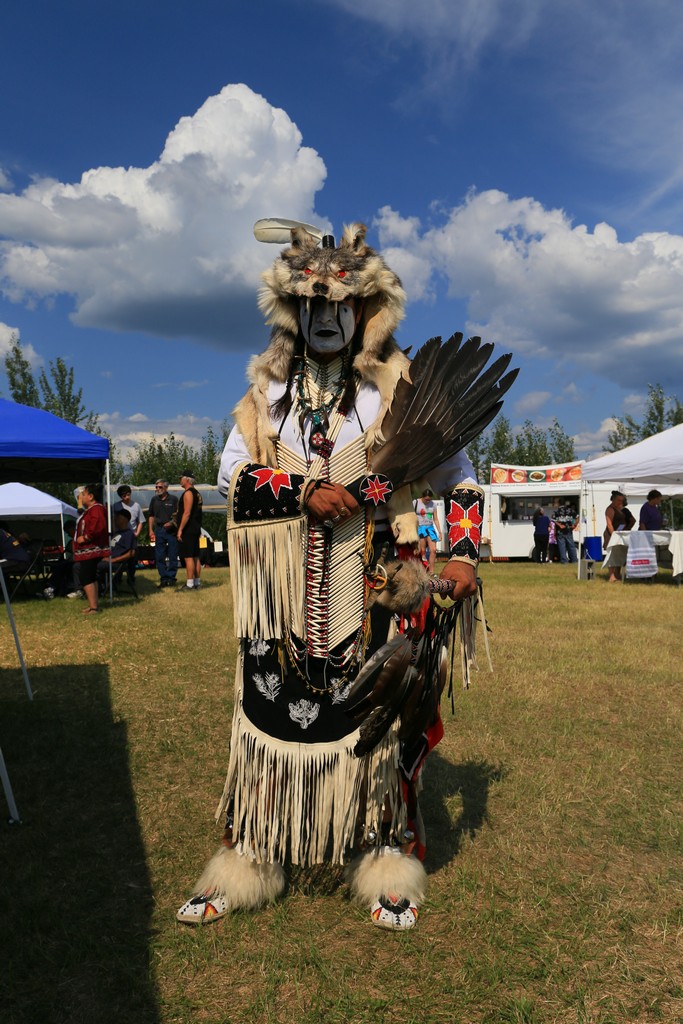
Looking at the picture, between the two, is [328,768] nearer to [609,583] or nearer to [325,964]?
[325,964]

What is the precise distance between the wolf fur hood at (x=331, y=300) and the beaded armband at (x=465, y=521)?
34 centimetres

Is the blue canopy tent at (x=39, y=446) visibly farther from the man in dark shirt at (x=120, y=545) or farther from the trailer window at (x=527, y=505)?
the trailer window at (x=527, y=505)

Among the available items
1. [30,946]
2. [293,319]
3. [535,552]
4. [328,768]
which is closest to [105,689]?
[30,946]

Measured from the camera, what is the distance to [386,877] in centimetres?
245

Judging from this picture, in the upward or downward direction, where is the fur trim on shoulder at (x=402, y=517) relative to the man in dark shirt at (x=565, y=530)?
upward

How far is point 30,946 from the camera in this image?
90.4 inches

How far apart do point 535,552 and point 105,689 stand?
14756mm

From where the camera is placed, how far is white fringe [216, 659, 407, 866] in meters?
2.29

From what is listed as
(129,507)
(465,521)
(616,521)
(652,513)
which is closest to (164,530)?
(129,507)

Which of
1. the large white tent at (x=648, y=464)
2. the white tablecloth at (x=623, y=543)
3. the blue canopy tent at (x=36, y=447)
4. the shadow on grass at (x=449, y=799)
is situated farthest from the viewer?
the white tablecloth at (x=623, y=543)

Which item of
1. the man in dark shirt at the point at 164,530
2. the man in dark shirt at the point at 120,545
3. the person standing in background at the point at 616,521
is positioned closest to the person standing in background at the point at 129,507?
the man in dark shirt at the point at 120,545

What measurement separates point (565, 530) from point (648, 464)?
21.4 feet

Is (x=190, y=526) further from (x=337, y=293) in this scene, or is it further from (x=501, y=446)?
(x=501, y=446)

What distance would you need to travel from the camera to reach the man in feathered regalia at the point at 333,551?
7.36 ft
